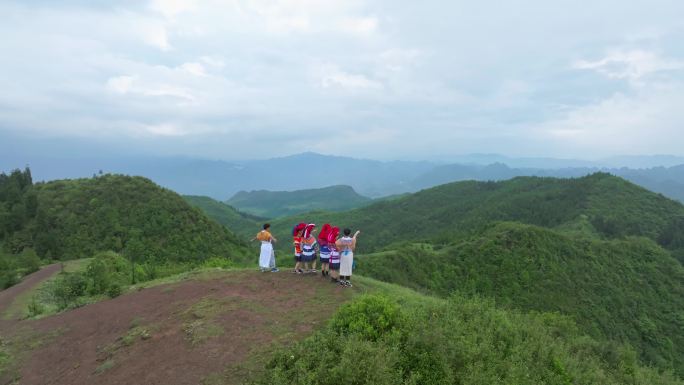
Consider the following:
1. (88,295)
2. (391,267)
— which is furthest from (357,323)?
(391,267)

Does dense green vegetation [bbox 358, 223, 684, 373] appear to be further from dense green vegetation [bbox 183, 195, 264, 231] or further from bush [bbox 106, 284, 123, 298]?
dense green vegetation [bbox 183, 195, 264, 231]

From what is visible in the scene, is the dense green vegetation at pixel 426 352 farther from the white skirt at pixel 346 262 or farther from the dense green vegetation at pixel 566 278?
the dense green vegetation at pixel 566 278

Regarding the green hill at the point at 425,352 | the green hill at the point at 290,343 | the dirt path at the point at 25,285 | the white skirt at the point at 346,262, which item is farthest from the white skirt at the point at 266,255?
the dirt path at the point at 25,285

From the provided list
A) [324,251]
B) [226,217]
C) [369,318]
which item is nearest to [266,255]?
[324,251]

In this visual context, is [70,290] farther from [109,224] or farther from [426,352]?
[109,224]

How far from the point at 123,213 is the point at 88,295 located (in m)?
30.1

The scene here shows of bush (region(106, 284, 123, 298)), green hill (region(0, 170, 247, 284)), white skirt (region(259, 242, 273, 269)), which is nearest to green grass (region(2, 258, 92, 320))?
bush (region(106, 284, 123, 298))

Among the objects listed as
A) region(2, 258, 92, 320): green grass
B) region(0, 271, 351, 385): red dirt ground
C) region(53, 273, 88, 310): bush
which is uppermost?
region(0, 271, 351, 385): red dirt ground

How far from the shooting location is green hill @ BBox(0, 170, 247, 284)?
39.6 meters

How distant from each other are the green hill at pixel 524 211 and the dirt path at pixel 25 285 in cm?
4393

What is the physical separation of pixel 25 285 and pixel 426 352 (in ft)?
87.6

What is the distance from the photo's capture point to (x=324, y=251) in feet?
45.5

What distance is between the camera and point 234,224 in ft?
436

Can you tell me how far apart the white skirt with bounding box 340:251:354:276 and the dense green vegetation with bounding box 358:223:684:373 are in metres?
22.3
